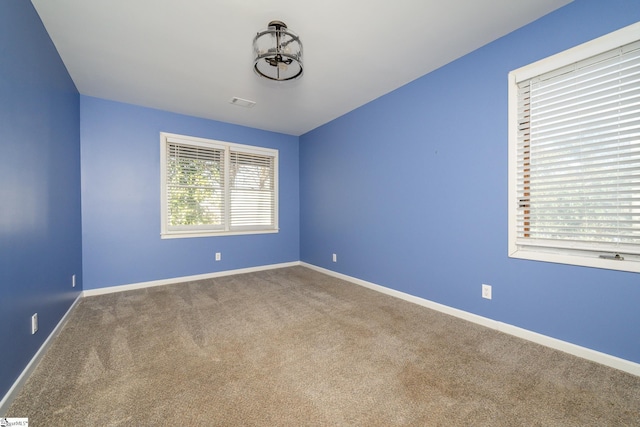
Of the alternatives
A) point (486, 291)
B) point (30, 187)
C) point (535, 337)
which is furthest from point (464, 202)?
point (30, 187)

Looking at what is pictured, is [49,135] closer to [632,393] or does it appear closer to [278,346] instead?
[278,346]

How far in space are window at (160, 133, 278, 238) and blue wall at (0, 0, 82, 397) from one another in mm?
1262

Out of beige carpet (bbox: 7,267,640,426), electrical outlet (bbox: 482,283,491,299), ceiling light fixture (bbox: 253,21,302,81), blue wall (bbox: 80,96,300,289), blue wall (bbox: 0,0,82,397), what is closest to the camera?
beige carpet (bbox: 7,267,640,426)

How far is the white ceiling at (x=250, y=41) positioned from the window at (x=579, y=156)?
53 cm

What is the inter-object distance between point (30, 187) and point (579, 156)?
13.1 ft

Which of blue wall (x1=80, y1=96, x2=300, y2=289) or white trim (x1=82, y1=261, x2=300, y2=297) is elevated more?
blue wall (x1=80, y1=96, x2=300, y2=289)

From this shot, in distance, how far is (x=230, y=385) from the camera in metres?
1.60

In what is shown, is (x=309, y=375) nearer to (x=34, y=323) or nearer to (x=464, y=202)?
(x=34, y=323)

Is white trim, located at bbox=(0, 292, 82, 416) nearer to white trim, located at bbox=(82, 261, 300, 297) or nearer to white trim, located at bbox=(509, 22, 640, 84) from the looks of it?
white trim, located at bbox=(82, 261, 300, 297)

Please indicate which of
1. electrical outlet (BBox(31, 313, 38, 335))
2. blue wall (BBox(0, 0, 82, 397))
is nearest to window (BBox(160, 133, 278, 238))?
blue wall (BBox(0, 0, 82, 397))

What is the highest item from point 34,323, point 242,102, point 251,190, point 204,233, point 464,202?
point 242,102

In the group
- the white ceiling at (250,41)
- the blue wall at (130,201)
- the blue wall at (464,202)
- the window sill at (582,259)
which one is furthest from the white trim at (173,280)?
the window sill at (582,259)

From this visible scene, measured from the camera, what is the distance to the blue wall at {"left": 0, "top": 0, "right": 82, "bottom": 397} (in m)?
1.49

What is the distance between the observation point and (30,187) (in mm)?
1824
